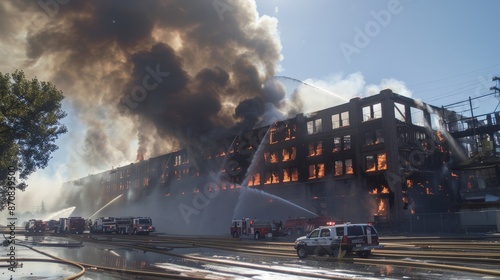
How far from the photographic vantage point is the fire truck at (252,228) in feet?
121

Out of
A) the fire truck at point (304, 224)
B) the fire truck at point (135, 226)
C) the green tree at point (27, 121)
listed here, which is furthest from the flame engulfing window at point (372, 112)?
the green tree at point (27, 121)

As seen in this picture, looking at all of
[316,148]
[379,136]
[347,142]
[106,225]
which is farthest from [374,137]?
[106,225]

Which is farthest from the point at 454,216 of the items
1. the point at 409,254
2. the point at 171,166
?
the point at 171,166

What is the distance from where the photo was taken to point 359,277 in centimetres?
1336

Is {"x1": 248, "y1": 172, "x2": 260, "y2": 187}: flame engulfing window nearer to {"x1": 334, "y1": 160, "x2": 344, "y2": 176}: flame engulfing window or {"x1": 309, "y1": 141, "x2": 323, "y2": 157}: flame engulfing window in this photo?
{"x1": 309, "y1": 141, "x2": 323, "y2": 157}: flame engulfing window

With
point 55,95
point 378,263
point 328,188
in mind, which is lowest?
point 378,263

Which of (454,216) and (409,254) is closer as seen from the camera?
(409,254)

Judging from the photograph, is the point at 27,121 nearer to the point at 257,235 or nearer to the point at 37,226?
the point at 257,235

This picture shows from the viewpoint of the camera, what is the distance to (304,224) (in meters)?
39.5

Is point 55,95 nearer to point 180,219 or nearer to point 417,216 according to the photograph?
point 417,216

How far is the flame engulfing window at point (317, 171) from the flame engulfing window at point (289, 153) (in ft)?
11.6

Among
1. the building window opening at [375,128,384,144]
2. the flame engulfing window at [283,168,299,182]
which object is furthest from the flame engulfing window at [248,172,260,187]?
the building window opening at [375,128,384,144]

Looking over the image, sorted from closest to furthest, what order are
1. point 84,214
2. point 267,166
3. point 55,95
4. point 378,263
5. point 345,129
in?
1. point 378,263
2. point 55,95
3. point 345,129
4. point 267,166
5. point 84,214

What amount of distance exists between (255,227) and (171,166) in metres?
48.7
